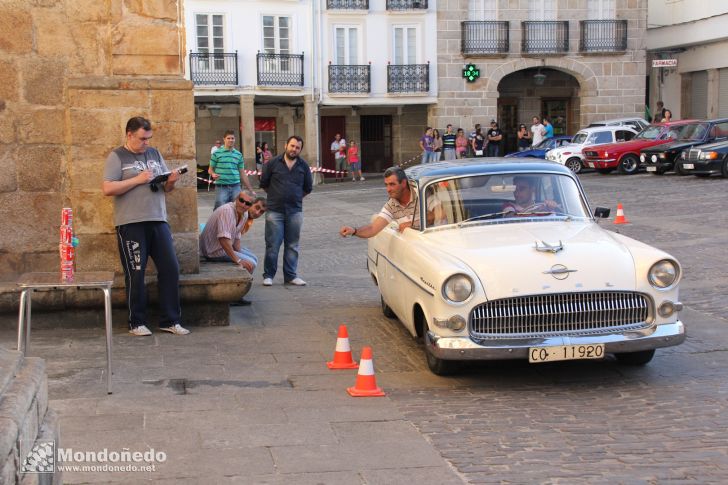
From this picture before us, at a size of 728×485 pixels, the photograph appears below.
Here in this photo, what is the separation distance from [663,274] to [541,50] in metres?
33.6

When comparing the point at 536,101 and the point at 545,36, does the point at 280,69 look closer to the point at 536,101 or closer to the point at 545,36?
the point at 545,36

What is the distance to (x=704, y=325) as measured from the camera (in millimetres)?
9898

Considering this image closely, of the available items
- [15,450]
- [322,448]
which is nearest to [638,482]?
[322,448]

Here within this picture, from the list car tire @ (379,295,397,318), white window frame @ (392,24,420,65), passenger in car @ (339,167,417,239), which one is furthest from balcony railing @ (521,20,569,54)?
passenger in car @ (339,167,417,239)

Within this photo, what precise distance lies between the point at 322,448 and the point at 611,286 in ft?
8.68

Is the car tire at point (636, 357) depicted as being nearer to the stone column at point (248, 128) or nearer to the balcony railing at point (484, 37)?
the stone column at point (248, 128)

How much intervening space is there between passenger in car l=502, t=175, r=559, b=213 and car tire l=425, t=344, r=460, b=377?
1.60 meters

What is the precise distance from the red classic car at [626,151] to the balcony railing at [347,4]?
37.7 feet

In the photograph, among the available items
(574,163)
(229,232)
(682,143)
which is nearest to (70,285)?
(229,232)

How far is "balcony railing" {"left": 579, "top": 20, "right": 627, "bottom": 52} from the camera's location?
4016 centimetres

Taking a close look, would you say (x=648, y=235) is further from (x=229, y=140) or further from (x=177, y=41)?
(x=177, y=41)

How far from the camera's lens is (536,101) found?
43125 millimetres

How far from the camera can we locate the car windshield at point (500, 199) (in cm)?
896

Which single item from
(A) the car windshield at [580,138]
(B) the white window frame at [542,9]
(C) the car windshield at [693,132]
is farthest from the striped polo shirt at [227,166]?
(B) the white window frame at [542,9]
